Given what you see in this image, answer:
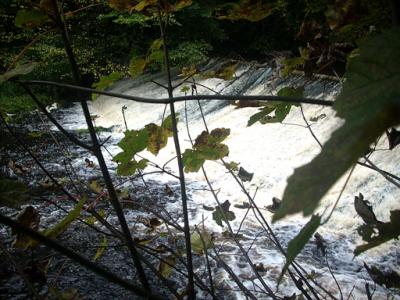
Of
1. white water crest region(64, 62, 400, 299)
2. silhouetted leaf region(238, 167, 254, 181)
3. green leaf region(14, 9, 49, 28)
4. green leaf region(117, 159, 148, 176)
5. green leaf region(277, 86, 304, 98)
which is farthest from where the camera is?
silhouetted leaf region(238, 167, 254, 181)

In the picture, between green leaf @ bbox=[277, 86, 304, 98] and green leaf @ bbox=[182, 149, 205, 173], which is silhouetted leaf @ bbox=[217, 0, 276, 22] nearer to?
green leaf @ bbox=[277, 86, 304, 98]

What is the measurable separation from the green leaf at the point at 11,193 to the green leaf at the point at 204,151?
52 cm

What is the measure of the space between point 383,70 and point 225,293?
2.04 metres

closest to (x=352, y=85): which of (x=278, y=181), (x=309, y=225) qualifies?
(x=309, y=225)

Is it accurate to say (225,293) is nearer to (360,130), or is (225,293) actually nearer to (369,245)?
(369,245)

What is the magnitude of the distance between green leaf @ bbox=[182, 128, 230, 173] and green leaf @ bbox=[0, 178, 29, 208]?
52cm

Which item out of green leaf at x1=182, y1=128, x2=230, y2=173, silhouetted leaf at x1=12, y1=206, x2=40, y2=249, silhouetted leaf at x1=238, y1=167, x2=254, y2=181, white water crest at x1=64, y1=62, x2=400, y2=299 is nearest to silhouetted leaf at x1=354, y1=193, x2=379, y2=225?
white water crest at x1=64, y1=62, x2=400, y2=299

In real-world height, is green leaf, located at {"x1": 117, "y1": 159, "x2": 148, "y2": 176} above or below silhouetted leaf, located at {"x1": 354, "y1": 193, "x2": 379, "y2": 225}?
above

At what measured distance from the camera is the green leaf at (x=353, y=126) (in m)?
0.17

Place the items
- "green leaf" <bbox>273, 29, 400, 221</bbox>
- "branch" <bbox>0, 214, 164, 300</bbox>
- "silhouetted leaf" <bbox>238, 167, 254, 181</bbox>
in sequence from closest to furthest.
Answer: "green leaf" <bbox>273, 29, 400, 221</bbox>, "branch" <bbox>0, 214, 164, 300</bbox>, "silhouetted leaf" <bbox>238, 167, 254, 181</bbox>

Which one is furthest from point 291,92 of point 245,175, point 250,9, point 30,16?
point 245,175

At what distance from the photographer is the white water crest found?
225 cm

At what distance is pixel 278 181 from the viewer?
3.68 metres

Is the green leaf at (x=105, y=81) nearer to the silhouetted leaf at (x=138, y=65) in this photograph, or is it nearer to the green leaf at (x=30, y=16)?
the silhouetted leaf at (x=138, y=65)
